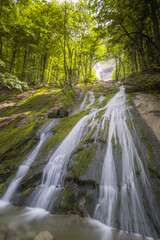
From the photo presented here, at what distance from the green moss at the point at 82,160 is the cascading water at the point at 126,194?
1.58ft

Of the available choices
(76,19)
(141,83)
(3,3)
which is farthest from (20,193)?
(3,3)

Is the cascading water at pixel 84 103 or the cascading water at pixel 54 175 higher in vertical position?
the cascading water at pixel 84 103

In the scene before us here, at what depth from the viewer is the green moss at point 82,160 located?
3.40 meters

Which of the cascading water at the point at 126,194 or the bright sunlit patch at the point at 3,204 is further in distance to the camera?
the bright sunlit patch at the point at 3,204

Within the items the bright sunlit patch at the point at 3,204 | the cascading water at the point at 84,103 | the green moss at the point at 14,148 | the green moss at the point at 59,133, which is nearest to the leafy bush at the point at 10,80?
the green moss at the point at 14,148

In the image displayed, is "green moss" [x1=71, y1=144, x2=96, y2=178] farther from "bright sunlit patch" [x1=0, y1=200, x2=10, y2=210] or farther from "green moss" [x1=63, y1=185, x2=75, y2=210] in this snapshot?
"bright sunlit patch" [x1=0, y1=200, x2=10, y2=210]

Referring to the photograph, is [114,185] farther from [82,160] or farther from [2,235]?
[2,235]

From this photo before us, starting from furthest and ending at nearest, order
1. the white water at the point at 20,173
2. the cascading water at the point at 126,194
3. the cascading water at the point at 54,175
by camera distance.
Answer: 1. the white water at the point at 20,173
2. the cascading water at the point at 54,175
3. the cascading water at the point at 126,194

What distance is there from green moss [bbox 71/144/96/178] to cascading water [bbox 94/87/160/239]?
18.9 inches

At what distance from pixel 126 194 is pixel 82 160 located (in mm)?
1470

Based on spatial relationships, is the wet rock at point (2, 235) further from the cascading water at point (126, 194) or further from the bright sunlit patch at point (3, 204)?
the cascading water at point (126, 194)

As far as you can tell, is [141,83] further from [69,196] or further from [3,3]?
[3,3]

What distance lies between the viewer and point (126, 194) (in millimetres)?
2686

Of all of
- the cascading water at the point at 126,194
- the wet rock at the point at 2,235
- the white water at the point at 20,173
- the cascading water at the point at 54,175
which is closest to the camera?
the wet rock at the point at 2,235
